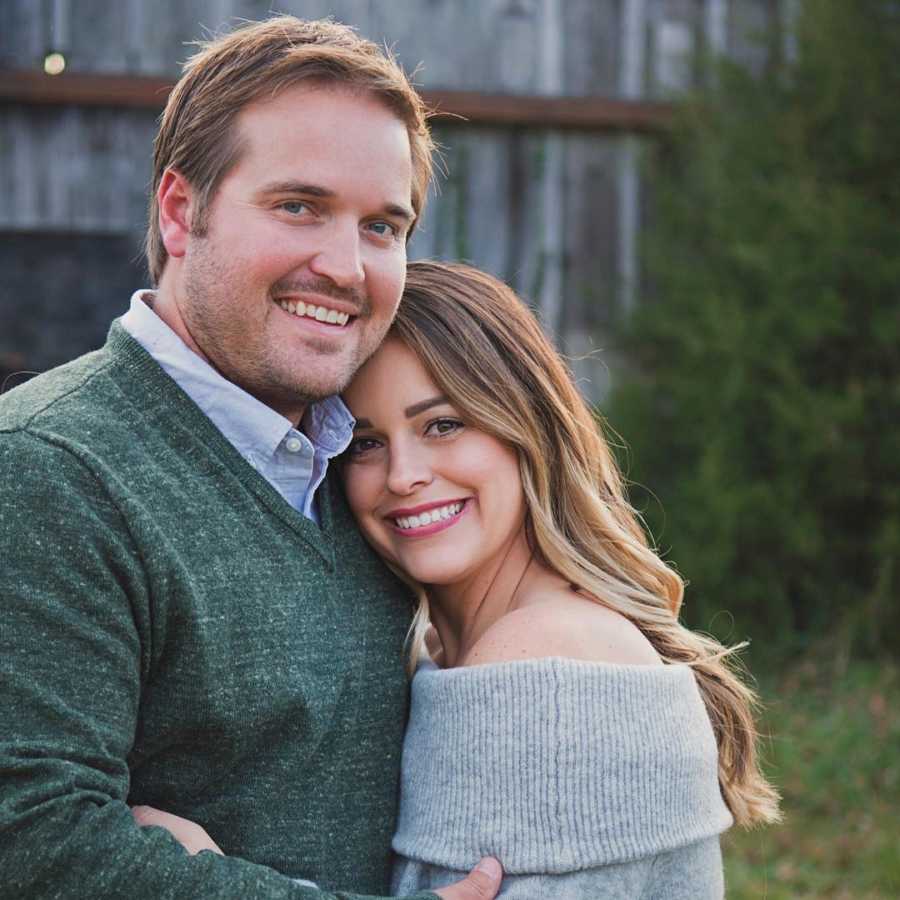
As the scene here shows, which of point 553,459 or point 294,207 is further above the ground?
point 294,207

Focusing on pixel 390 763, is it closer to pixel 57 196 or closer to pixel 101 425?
pixel 101 425

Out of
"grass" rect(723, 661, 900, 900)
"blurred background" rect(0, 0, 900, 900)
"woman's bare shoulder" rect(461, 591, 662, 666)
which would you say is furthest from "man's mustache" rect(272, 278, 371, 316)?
"blurred background" rect(0, 0, 900, 900)

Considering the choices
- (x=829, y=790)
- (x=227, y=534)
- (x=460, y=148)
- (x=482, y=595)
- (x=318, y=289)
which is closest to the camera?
(x=227, y=534)

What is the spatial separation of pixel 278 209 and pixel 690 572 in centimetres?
394

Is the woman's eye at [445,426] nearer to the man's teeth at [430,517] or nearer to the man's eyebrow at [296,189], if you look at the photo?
the man's teeth at [430,517]

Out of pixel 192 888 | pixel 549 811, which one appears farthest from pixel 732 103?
pixel 192 888

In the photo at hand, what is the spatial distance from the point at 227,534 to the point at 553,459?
0.88 meters

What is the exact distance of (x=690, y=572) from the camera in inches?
238

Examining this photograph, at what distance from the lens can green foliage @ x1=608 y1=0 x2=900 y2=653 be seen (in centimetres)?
592

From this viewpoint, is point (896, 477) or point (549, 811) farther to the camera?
point (896, 477)

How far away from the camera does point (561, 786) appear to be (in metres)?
2.44

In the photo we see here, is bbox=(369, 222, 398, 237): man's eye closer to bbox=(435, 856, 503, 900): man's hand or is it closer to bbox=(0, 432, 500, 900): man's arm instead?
bbox=(0, 432, 500, 900): man's arm

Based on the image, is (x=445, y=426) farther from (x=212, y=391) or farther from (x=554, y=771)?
(x=554, y=771)

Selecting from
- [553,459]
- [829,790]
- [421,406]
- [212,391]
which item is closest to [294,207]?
[212,391]
